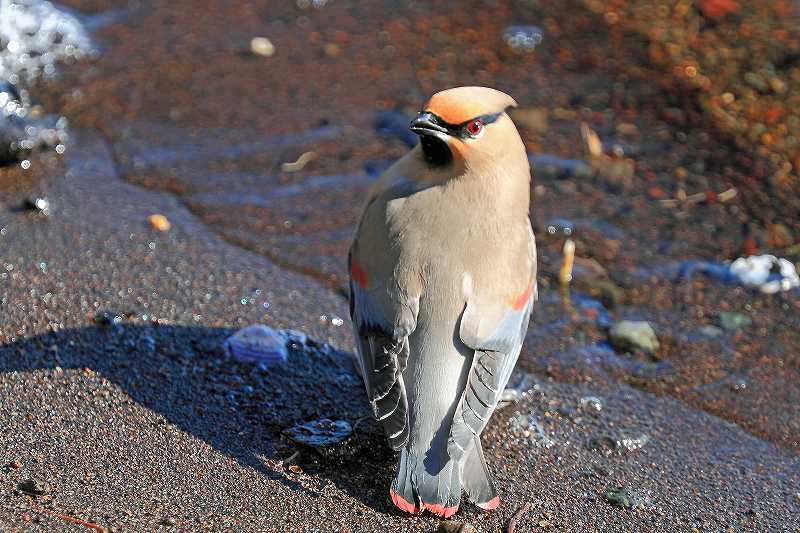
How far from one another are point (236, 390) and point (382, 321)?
795 mm

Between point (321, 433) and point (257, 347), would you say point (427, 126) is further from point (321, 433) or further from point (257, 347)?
point (257, 347)

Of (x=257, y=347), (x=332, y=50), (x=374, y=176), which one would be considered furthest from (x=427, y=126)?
(x=332, y=50)

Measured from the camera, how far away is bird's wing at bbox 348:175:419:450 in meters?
3.69

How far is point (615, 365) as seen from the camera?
15.9 ft

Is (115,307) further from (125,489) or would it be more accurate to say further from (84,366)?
(125,489)

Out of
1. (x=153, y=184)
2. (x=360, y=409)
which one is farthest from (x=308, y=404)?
(x=153, y=184)

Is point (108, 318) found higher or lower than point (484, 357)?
lower

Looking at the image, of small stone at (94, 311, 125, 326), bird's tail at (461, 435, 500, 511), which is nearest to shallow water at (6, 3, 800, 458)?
small stone at (94, 311, 125, 326)

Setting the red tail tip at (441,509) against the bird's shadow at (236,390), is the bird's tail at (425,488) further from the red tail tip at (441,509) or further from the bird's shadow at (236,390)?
the bird's shadow at (236,390)

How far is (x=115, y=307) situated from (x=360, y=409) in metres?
1.13

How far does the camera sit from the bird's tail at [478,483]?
12.3 ft

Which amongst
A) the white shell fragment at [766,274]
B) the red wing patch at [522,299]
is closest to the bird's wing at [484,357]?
the red wing patch at [522,299]

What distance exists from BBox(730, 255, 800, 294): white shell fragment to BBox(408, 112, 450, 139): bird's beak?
90.6 inches

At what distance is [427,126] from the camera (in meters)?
3.73
